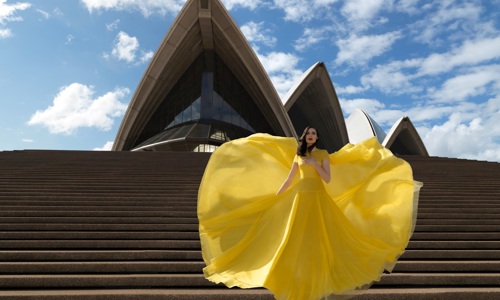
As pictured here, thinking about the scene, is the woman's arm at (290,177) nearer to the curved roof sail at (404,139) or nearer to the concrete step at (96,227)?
the concrete step at (96,227)

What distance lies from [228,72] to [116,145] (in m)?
9.24

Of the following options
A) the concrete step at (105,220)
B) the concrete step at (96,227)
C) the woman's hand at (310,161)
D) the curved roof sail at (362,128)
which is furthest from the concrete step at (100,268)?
the curved roof sail at (362,128)

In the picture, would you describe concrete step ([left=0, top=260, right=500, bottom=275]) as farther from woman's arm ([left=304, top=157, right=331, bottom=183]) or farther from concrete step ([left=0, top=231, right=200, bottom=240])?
woman's arm ([left=304, top=157, right=331, bottom=183])

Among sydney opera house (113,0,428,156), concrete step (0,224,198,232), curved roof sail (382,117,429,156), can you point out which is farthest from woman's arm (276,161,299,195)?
curved roof sail (382,117,429,156)

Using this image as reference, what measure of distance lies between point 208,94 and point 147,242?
72.1 feet

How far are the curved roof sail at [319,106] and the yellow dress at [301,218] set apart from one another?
935 inches

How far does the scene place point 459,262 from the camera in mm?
3820

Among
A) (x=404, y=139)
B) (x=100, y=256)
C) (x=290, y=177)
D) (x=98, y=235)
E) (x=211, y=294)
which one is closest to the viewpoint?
(x=290, y=177)

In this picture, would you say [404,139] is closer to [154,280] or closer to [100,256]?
[100,256]

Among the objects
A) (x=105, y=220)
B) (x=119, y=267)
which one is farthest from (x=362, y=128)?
(x=119, y=267)

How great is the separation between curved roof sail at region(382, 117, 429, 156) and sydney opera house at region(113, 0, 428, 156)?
747 millimetres

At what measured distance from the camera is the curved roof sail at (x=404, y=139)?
1154 inches

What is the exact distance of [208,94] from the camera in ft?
83.8

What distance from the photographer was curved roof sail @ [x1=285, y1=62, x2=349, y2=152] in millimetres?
26047
